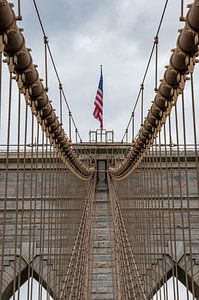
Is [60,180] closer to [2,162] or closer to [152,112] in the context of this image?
[152,112]

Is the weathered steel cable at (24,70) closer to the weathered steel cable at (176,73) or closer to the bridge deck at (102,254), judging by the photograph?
the weathered steel cable at (176,73)

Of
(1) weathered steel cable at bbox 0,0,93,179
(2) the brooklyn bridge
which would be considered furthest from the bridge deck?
(1) weathered steel cable at bbox 0,0,93,179

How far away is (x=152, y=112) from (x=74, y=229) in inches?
194

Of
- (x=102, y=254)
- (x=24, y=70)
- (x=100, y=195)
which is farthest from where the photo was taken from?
(x=100, y=195)

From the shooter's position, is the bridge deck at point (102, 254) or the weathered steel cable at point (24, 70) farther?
the bridge deck at point (102, 254)

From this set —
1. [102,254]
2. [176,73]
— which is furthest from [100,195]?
[176,73]

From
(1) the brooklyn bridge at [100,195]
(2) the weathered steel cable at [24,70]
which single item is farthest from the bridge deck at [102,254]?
(2) the weathered steel cable at [24,70]

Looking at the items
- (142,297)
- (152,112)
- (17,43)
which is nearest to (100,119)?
(142,297)

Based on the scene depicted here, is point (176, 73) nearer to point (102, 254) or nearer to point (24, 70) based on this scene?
point (24, 70)

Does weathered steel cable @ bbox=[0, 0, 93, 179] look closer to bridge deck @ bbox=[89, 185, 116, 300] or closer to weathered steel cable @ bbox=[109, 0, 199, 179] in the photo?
weathered steel cable @ bbox=[109, 0, 199, 179]

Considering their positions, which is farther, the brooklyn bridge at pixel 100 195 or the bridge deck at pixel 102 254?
the bridge deck at pixel 102 254

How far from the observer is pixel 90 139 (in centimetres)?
1612

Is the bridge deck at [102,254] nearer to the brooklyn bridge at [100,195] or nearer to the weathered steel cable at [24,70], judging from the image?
the brooklyn bridge at [100,195]

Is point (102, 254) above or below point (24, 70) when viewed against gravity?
above
